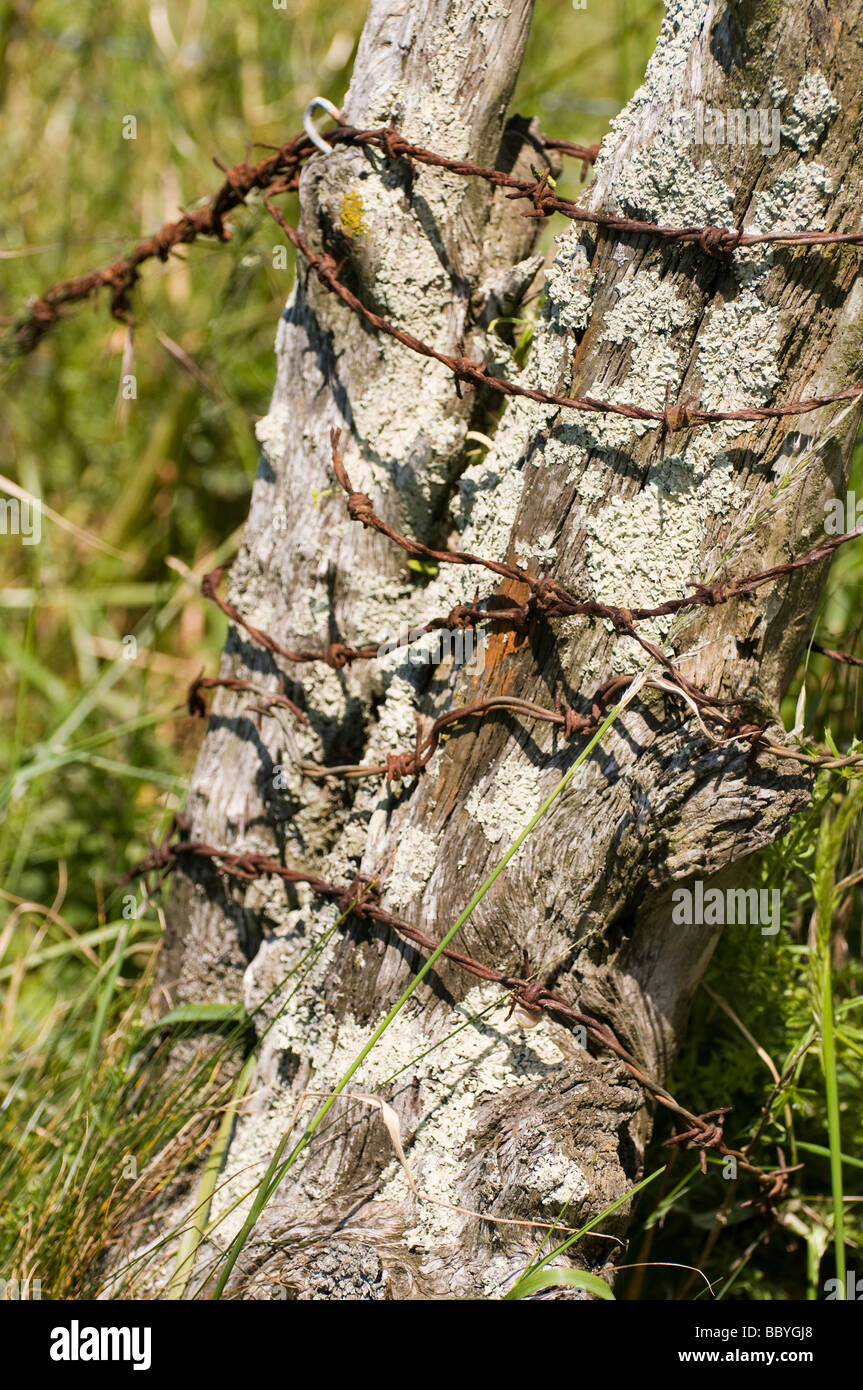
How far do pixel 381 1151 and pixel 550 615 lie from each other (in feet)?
2.87

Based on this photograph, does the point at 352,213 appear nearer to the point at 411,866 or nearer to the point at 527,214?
the point at 527,214

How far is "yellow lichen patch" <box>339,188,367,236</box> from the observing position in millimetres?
1481

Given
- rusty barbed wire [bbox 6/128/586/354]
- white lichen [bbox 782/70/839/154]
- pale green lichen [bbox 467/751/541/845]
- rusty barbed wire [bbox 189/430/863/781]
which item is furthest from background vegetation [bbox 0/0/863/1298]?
white lichen [bbox 782/70/839/154]

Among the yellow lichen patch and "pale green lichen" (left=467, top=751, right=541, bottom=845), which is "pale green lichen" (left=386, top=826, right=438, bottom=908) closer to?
"pale green lichen" (left=467, top=751, right=541, bottom=845)

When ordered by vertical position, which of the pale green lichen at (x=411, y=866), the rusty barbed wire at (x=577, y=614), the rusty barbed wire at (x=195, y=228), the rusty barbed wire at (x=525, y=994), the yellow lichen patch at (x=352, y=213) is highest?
the rusty barbed wire at (x=195, y=228)

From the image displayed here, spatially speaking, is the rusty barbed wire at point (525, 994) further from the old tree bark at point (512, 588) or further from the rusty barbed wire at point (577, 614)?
the rusty barbed wire at point (577, 614)

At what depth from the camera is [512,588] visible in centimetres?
141

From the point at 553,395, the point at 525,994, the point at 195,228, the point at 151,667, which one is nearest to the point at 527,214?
the point at 553,395

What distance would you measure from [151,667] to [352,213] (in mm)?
1701

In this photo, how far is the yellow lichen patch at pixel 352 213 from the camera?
1.48 metres

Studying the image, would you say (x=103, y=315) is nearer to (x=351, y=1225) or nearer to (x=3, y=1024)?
(x=3, y=1024)

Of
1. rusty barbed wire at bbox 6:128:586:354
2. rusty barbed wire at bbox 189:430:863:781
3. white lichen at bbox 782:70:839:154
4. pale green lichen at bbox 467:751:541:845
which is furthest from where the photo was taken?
rusty barbed wire at bbox 6:128:586:354

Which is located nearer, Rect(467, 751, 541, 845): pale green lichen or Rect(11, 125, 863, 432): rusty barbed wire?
Rect(11, 125, 863, 432): rusty barbed wire

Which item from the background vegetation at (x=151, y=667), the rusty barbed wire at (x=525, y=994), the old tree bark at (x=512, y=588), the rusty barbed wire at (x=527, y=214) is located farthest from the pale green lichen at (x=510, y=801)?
the rusty barbed wire at (x=527, y=214)
